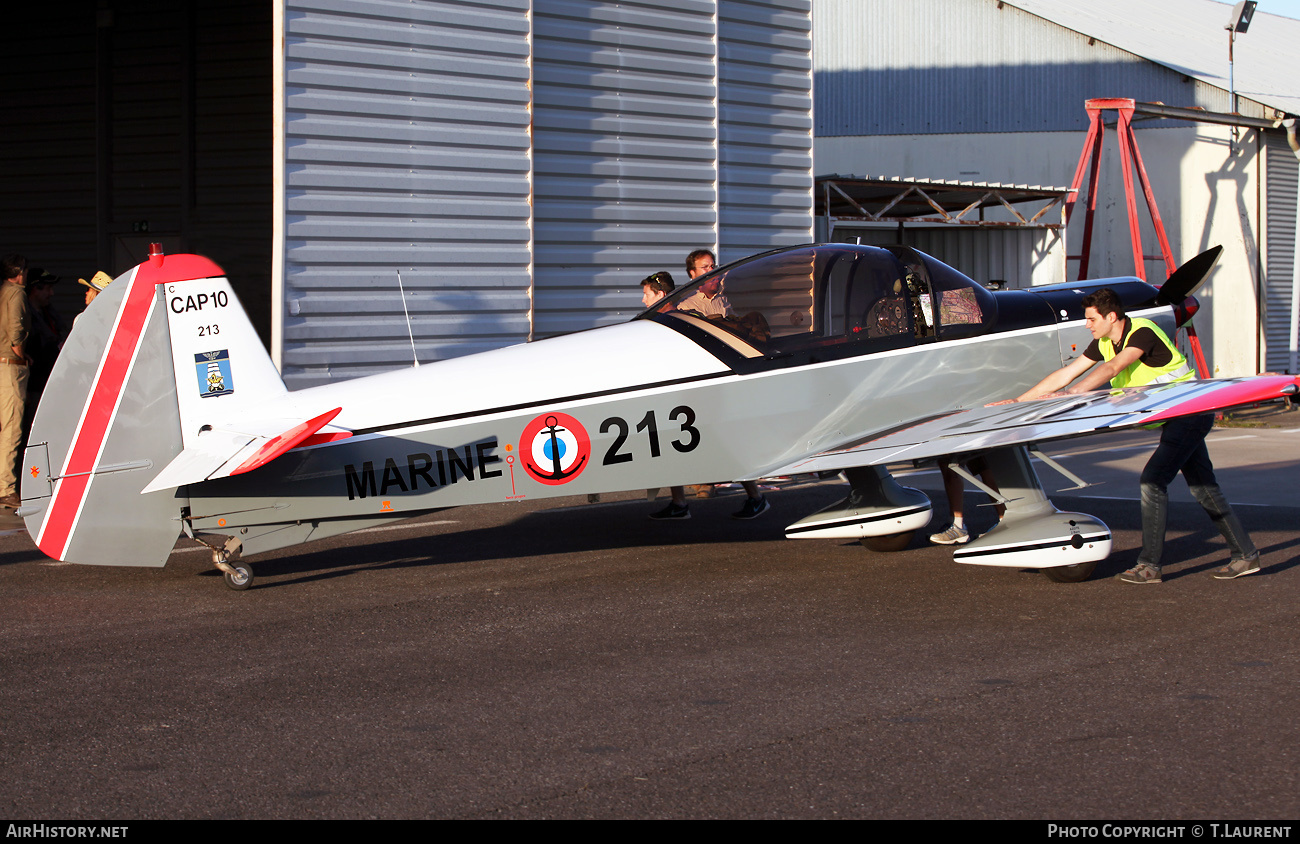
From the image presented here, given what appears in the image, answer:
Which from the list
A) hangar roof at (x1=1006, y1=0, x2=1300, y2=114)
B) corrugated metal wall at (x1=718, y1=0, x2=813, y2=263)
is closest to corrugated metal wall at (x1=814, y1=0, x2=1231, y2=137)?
hangar roof at (x1=1006, y1=0, x2=1300, y2=114)

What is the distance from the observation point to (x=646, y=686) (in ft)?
14.6

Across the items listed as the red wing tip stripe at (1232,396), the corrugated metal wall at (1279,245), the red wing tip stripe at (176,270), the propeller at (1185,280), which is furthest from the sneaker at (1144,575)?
the corrugated metal wall at (1279,245)

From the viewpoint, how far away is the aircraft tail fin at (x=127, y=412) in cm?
580

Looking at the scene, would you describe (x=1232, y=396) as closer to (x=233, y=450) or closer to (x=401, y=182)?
(x=233, y=450)

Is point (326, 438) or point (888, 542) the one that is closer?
point (326, 438)

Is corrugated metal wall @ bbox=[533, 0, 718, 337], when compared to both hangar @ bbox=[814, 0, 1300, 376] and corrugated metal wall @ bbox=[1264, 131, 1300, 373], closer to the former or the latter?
hangar @ bbox=[814, 0, 1300, 376]

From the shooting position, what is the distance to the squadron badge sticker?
602 cm

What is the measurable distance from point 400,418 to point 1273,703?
13.8ft

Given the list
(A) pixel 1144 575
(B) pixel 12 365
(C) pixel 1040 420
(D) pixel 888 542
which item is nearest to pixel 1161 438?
(A) pixel 1144 575

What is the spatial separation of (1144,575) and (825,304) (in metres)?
2.35

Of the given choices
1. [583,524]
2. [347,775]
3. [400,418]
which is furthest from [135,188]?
[347,775]

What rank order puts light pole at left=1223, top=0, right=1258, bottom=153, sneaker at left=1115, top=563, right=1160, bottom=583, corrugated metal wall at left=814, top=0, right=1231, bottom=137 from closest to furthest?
1. sneaker at left=1115, top=563, right=1160, bottom=583
2. light pole at left=1223, top=0, right=1258, bottom=153
3. corrugated metal wall at left=814, top=0, right=1231, bottom=137

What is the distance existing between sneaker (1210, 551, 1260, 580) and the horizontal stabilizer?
16.3 feet
